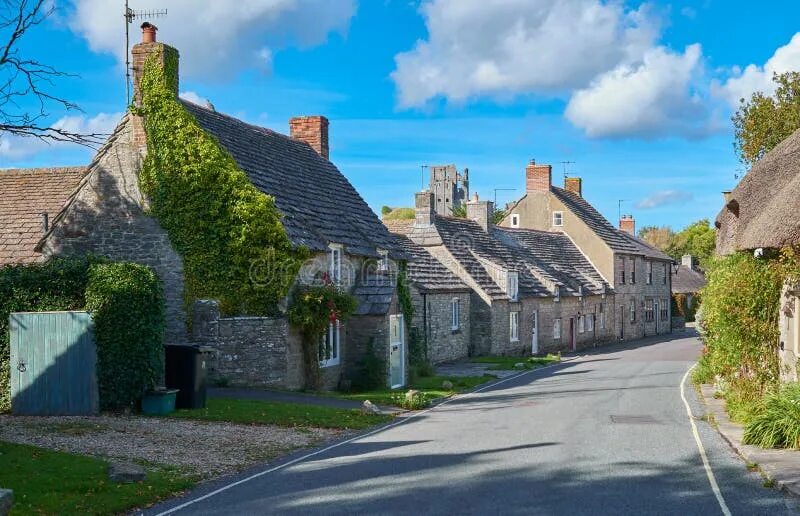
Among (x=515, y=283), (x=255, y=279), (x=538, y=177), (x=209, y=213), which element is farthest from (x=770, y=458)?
(x=538, y=177)

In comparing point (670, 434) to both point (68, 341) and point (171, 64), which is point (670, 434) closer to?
point (68, 341)

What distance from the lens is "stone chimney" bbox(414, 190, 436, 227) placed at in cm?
4300

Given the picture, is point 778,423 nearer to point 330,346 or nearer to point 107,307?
point 107,307

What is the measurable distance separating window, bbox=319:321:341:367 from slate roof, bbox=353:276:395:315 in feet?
2.91

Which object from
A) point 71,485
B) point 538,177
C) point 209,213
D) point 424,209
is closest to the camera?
point 71,485

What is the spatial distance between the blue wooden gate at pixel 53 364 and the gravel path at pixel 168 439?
439 millimetres

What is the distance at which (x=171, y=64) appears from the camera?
25.3 metres

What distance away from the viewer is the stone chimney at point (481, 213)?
49.3m

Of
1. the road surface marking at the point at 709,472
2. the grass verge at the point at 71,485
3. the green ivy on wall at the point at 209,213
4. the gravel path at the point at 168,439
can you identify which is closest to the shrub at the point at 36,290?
the gravel path at the point at 168,439

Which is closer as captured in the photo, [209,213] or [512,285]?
[209,213]

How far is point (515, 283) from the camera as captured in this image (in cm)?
4422

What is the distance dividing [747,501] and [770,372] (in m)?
7.89

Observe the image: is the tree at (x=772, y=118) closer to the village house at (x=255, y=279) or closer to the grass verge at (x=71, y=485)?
the village house at (x=255, y=279)

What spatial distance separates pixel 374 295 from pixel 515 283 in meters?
17.8
